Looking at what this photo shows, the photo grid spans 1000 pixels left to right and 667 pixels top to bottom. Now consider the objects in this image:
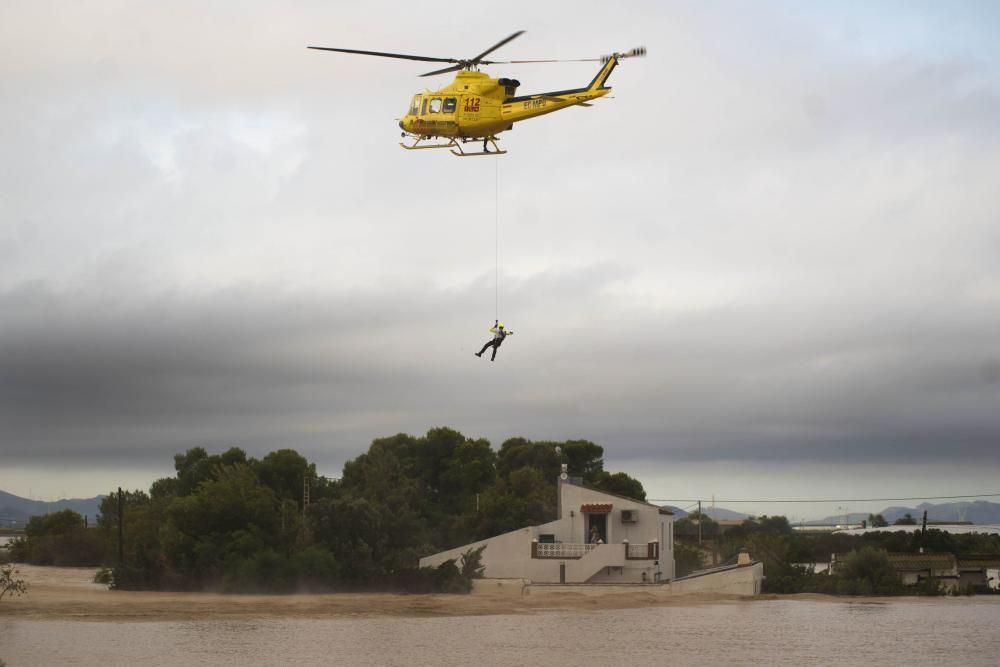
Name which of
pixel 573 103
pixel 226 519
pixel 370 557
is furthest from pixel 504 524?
pixel 573 103

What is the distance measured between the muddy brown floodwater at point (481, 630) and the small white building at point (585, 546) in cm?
152

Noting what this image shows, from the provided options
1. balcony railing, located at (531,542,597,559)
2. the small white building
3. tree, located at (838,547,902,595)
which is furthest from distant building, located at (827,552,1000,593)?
balcony railing, located at (531,542,597,559)

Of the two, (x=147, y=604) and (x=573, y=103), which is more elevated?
(x=573, y=103)

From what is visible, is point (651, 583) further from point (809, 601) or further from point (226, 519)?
point (226, 519)

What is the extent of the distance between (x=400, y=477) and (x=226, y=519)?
16.9 meters

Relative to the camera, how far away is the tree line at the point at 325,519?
58406 millimetres

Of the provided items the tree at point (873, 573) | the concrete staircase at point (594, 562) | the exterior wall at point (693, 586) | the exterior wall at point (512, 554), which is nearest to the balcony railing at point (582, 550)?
the concrete staircase at point (594, 562)

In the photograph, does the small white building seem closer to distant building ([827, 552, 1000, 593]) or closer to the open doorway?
the open doorway

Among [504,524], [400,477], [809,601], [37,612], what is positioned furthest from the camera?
[400,477]

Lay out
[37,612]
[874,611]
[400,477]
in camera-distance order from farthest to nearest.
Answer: [400,477] < [874,611] < [37,612]

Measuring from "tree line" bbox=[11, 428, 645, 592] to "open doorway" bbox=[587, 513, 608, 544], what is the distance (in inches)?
206

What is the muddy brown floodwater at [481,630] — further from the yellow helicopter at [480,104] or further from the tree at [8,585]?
the yellow helicopter at [480,104]

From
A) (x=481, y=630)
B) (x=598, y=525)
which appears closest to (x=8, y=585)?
(x=481, y=630)

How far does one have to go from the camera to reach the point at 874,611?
56312 millimetres
